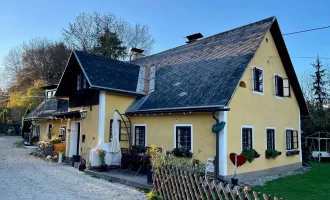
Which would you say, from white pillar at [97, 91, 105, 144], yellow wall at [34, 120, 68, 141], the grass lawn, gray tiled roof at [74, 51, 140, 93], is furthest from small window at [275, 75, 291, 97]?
yellow wall at [34, 120, 68, 141]

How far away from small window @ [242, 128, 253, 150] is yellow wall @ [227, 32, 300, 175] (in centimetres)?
25

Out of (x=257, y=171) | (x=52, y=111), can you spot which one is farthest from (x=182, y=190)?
(x=52, y=111)

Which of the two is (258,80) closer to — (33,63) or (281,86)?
(281,86)

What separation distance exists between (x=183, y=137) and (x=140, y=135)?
9.38ft

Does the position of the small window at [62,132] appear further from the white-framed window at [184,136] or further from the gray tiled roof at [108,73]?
the white-framed window at [184,136]

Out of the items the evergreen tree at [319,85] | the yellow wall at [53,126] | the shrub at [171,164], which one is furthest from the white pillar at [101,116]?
the evergreen tree at [319,85]

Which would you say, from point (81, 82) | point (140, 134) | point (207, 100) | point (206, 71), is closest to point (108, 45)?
point (81, 82)

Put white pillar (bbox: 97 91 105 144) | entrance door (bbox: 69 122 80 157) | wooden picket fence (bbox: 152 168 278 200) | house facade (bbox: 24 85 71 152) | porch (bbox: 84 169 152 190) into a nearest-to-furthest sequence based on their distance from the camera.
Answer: wooden picket fence (bbox: 152 168 278 200)
porch (bbox: 84 169 152 190)
white pillar (bbox: 97 91 105 144)
entrance door (bbox: 69 122 80 157)
house facade (bbox: 24 85 71 152)

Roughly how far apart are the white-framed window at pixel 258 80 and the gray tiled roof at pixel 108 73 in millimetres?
6030

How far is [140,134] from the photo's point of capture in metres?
12.9

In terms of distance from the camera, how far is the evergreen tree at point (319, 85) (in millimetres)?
28609

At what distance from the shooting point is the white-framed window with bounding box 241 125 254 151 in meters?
10.5

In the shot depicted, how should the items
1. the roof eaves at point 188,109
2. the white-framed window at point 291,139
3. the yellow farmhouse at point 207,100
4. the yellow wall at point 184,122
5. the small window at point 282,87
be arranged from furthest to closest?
the white-framed window at point 291,139 < the small window at point 282,87 < the yellow farmhouse at point 207,100 < the yellow wall at point 184,122 < the roof eaves at point 188,109

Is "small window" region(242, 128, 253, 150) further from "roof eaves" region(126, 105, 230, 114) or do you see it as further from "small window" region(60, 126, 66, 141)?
"small window" region(60, 126, 66, 141)
